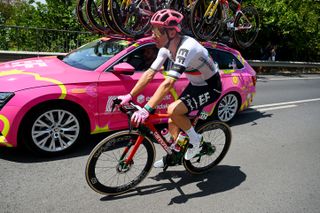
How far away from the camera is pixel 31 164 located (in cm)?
377

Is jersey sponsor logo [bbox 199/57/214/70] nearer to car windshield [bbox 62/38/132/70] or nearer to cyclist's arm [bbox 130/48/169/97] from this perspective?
cyclist's arm [bbox 130/48/169/97]

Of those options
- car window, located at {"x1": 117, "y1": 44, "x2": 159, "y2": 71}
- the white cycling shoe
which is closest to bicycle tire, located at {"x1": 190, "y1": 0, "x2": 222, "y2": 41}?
car window, located at {"x1": 117, "y1": 44, "x2": 159, "y2": 71}

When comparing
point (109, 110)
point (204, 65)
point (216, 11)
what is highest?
point (216, 11)

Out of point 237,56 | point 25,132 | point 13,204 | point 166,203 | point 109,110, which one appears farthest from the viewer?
point 237,56

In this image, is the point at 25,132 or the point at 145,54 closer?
the point at 25,132

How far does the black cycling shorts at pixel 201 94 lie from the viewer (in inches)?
130

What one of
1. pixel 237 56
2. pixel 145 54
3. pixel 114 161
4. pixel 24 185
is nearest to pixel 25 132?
pixel 24 185

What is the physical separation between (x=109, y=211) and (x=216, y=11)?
5229mm

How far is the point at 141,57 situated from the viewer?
4812mm

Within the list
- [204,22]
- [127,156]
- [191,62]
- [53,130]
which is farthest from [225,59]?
[53,130]

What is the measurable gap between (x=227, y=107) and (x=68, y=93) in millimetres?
3403

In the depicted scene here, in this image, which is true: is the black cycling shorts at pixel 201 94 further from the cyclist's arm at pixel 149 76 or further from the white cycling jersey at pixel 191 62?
the cyclist's arm at pixel 149 76

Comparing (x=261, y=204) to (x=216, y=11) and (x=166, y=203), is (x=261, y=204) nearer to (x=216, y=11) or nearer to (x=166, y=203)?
(x=166, y=203)

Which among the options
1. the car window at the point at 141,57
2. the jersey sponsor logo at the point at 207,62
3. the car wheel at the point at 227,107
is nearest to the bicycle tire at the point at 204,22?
the car wheel at the point at 227,107
